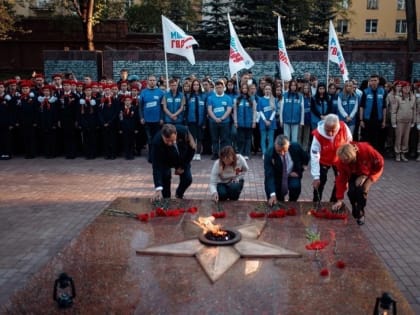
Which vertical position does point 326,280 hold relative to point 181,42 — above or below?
below

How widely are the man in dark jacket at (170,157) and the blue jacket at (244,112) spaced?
14.5 ft

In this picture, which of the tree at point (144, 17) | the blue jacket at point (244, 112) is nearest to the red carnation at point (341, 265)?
the blue jacket at point (244, 112)

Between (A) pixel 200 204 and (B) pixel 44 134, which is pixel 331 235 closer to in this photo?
(A) pixel 200 204

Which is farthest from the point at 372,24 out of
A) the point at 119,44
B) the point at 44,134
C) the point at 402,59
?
the point at 44,134

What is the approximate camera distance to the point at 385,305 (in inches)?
120

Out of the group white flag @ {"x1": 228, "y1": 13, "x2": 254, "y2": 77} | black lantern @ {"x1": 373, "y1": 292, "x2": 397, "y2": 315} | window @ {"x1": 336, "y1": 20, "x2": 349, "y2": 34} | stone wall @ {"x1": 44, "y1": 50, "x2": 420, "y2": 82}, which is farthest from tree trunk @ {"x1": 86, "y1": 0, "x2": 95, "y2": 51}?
window @ {"x1": 336, "y1": 20, "x2": 349, "y2": 34}

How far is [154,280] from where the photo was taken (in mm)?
3758

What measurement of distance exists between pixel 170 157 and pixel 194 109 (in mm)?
4833

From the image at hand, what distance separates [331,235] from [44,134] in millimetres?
8876

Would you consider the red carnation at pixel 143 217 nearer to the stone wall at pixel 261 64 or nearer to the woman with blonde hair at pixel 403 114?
the woman with blonde hair at pixel 403 114

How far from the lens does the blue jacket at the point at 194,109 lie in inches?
448

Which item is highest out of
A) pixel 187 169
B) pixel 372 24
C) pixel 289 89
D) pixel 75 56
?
pixel 372 24

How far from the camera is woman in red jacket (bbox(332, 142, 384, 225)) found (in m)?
→ 5.50

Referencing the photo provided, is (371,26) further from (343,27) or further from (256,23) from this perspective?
(256,23)
